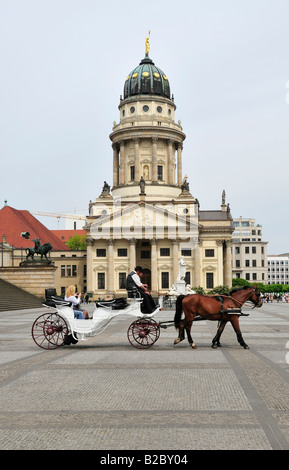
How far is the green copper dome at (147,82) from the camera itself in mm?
94938

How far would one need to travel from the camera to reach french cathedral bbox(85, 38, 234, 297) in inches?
3199

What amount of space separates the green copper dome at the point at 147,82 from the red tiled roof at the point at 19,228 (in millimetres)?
29737

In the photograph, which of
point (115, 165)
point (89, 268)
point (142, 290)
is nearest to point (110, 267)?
point (89, 268)

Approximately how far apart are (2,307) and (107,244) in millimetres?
42264

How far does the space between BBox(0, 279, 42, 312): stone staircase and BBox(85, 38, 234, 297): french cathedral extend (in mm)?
31477

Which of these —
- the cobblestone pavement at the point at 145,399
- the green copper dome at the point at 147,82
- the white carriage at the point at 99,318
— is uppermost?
the green copper dome at the point at 147,82

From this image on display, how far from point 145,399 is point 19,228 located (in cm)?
8385

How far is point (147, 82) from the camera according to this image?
313 ft

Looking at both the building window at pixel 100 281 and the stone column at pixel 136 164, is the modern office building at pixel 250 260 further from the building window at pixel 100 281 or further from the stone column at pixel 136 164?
the building window at pixel 100 281

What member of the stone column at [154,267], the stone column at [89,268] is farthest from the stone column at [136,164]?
the stone column at [89,268]

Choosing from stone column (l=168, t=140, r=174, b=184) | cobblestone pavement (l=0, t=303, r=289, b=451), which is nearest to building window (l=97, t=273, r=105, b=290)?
stone column (l=168, t=140, r=174, b=184)

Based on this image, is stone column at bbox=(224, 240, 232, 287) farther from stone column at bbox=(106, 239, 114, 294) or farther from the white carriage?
the white carriage

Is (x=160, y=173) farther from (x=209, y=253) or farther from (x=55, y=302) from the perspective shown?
(x=55, y=302)
